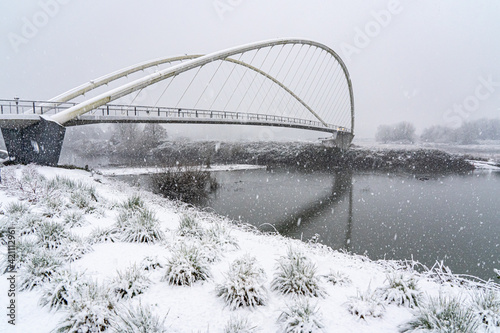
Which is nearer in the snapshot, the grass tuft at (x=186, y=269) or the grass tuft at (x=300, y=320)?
the grass tuft at (x=300, y=320)

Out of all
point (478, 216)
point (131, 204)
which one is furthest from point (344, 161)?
point (131, 204)

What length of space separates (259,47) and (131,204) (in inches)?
979

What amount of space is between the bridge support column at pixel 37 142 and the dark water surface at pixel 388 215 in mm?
11187

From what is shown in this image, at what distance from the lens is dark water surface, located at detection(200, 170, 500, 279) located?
338 inches

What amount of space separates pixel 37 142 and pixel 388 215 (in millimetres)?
22868

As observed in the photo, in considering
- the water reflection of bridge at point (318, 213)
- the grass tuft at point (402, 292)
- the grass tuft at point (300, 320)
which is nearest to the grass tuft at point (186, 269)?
the grass tuft at point (300, 320)

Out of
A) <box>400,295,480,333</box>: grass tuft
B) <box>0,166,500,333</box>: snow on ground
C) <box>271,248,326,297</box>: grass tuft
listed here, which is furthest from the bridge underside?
<box>400,295,480,333</box>: grass tuft

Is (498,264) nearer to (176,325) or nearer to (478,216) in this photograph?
(478,216)

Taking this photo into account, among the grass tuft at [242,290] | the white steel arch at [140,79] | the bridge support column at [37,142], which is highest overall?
the white steel arch at [140,79]

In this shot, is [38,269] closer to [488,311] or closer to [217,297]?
[217,297]

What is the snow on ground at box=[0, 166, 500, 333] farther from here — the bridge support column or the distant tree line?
the distant tree line

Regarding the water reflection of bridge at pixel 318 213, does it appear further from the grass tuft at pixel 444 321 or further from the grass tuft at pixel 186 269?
the grass tuft at pixel 186 269

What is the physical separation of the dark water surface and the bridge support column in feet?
36.7

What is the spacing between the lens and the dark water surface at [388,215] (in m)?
8.59
